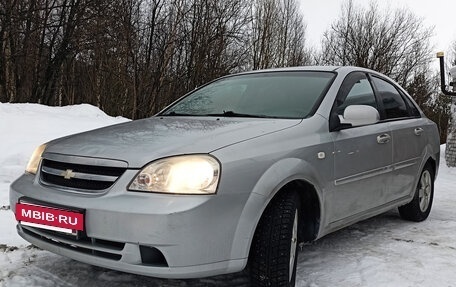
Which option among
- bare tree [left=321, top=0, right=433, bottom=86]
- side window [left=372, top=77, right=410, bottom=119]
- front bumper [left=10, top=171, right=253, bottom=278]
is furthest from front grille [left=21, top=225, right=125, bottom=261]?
bare tree [left=321, top=0, right=433, bottom=86]

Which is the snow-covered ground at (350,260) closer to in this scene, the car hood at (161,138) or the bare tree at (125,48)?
the car hood at (161,138)

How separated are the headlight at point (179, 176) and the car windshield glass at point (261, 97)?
914 millimetres

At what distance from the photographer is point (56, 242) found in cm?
214

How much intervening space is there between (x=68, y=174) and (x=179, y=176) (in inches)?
23.4

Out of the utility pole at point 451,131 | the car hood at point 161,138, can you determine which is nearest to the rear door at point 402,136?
the car hood at point 161,138

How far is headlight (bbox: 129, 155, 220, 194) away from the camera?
1.92 metres

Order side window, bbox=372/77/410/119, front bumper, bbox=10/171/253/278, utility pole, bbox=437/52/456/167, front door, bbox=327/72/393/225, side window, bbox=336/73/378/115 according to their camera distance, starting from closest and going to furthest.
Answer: front bumper, bbox=10/171/253/278 → front door, bbox=327/72/393/225 → side window, bbox=336/73/378/115 → side window, bbox=372/77/410/119 → utility pole, bbox=437/52/456/167

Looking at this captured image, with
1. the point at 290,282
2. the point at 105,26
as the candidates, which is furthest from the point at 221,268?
the point at 105,26

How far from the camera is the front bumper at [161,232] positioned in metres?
1.84

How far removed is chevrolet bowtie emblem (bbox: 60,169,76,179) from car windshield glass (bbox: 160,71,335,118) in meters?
1.13

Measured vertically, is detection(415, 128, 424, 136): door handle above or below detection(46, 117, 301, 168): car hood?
below

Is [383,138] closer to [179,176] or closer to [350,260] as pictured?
[350,260]

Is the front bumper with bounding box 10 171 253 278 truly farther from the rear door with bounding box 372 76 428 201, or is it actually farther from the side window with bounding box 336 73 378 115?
the rear door with bounding box 372 76 428 201

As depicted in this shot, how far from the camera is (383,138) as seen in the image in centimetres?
324
